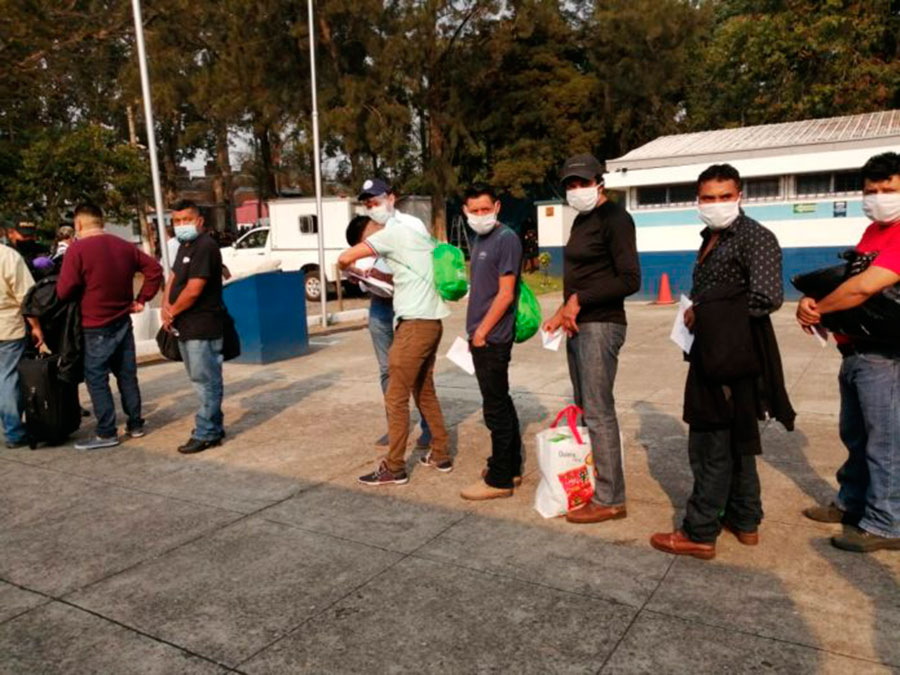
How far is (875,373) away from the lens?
322 centimetres

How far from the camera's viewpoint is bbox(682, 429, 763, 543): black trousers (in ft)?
10.5

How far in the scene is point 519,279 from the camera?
405 cm

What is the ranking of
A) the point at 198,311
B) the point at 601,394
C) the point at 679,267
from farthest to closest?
the point at 679,267 < the point at 198,311 < the point at 601,394

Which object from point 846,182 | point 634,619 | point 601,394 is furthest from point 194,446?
point 846,182

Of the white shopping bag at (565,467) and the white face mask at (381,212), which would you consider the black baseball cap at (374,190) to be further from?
the white shopping bag at (565,467)

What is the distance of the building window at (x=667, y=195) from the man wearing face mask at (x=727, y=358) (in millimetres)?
13383

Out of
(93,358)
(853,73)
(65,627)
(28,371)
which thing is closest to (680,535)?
(65,627)

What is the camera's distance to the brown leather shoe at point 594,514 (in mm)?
3701

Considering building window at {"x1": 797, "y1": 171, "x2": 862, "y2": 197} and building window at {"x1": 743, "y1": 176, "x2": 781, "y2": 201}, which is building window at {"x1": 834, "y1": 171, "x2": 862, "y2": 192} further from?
Result: building window at {"x1": 743, "y1": 176, "x2": 781, "y2": 201}

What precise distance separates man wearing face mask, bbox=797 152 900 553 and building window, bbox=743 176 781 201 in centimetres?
1288

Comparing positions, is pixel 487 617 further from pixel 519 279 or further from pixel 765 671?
pixel 519 279

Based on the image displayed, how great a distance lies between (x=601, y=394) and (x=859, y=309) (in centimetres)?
117

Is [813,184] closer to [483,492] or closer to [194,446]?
[483,492]

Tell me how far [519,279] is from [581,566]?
1565 mm
